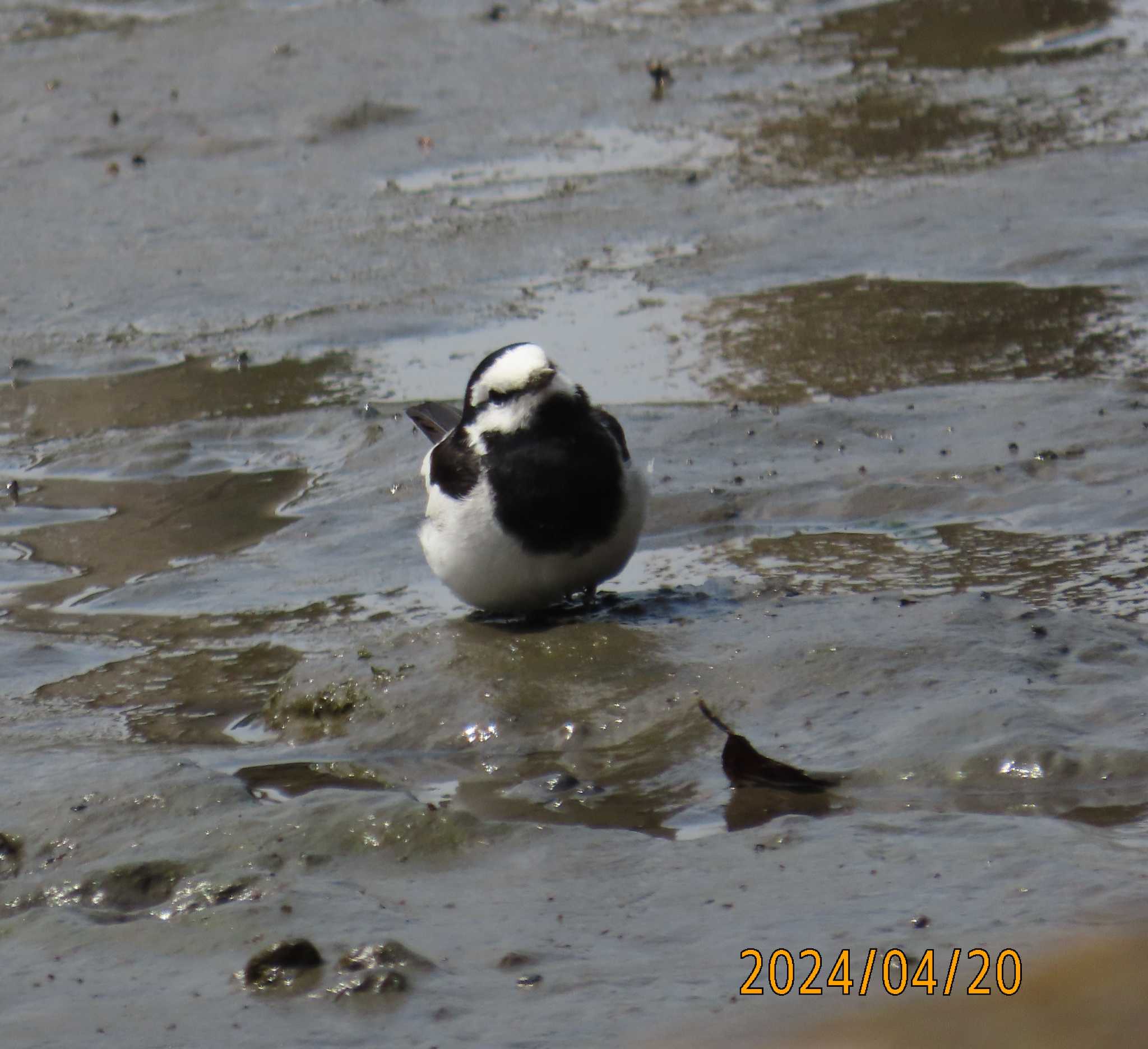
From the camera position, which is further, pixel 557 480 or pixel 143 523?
pixel 143 523

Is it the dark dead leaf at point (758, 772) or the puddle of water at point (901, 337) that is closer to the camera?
the dark dead leaf at point (758, 772)

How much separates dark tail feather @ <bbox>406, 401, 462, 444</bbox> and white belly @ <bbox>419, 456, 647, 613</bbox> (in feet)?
3.33

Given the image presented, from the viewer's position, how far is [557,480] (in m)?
4.88

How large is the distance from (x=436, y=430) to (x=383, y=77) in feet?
23.9

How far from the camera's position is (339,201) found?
34.9 ft

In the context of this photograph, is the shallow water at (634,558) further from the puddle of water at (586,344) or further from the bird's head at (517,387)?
the bird's head at (517,387)

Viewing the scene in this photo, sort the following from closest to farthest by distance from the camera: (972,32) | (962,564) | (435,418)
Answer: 1. (962,564)
2. (435,418)
3. (972,32)

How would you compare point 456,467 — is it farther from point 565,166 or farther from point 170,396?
point 565,166

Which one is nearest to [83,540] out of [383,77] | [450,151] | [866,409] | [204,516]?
[204,516]

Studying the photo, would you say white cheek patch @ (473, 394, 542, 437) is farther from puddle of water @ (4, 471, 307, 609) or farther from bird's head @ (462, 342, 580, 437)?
puddle of water @ (4, 471, 307, 609)

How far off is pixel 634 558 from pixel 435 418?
87 cm

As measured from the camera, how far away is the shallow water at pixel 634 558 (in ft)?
11.2

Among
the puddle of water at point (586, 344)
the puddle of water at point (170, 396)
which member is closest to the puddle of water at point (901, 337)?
the puddle of water at point (586, 344)

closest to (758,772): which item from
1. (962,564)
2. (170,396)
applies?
(962,564)
